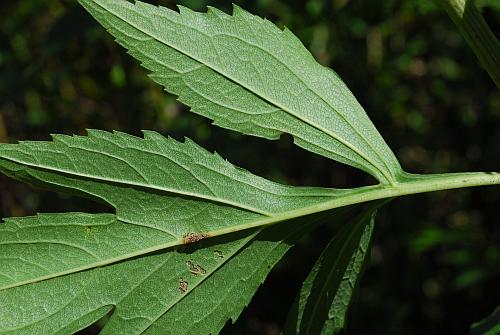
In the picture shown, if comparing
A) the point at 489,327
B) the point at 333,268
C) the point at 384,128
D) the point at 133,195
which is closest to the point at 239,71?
the point at 133,195

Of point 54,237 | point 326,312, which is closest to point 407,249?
point 326,312

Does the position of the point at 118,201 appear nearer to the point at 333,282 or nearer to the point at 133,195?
the point at 133,195

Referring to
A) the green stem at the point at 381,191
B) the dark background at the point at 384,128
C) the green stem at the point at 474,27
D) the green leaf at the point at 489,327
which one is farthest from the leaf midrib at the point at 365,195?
the dark background at the point at 384,128

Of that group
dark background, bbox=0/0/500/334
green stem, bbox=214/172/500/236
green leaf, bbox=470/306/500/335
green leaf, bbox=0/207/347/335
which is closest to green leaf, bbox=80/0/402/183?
green stem, bbox=214/172/500/236

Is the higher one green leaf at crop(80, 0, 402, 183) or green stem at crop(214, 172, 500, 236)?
green leaf at crop(80, 0, 402, 183)

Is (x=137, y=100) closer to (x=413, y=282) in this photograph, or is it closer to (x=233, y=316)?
(x=413, y=282)

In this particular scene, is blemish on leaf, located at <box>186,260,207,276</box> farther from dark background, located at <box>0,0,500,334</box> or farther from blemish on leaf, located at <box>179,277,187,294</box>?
dark background, located at <box>0,0,500,334</box>

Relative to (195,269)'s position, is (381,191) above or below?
above
